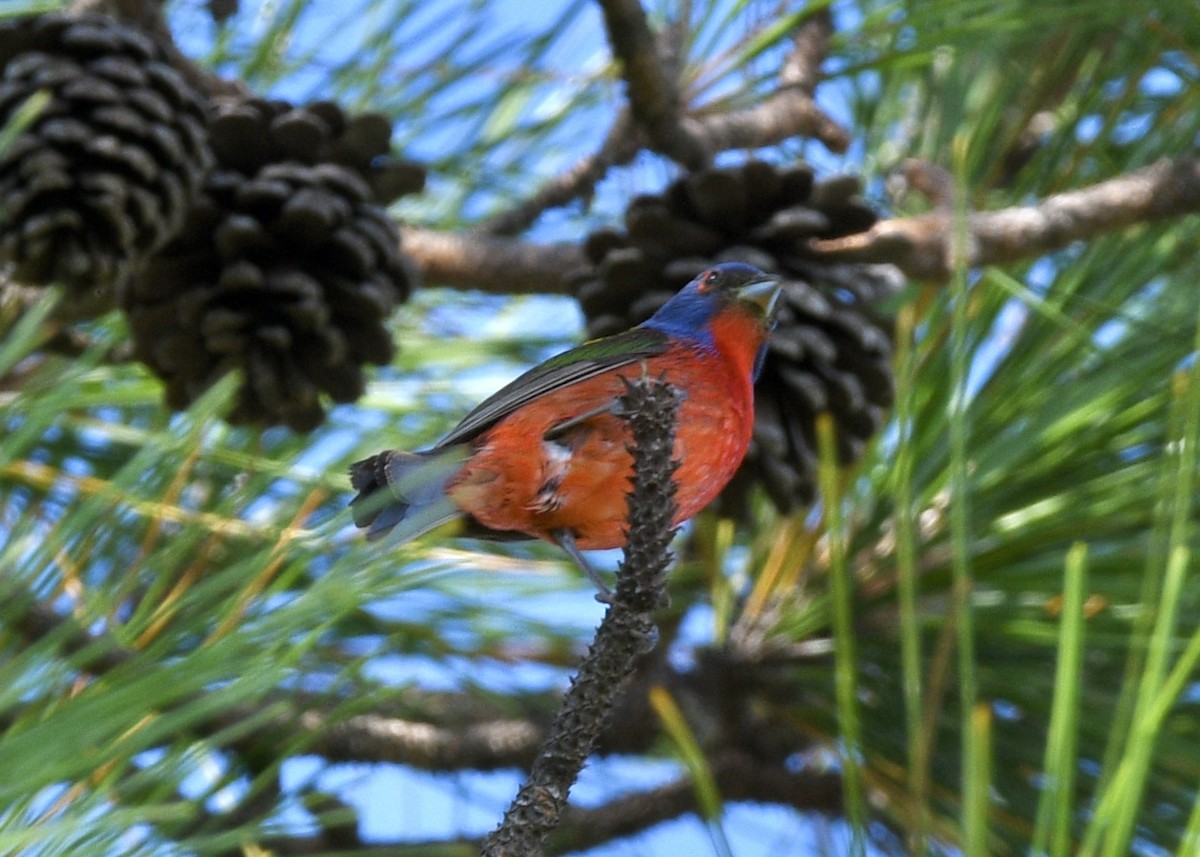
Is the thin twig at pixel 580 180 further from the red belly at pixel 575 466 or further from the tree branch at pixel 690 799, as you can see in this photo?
the tree branch at pixel 690 799

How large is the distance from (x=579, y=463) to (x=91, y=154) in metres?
0.96

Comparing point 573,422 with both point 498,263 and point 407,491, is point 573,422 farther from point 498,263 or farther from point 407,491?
point 498,263

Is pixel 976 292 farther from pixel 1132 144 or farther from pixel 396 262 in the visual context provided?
pixel 396 262

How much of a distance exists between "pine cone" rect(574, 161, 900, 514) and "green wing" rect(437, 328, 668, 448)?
0.85 ft

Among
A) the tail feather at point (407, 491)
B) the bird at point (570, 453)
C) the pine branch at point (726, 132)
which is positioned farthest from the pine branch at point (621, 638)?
the pine branch at point (726, 132)

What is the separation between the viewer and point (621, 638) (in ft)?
5.17

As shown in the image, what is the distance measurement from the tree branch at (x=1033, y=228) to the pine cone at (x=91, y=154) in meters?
1.06

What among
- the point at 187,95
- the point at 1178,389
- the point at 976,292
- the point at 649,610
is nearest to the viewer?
the point at 649,610

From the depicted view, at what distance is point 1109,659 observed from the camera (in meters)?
2.95

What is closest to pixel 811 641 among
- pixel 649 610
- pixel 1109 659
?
pixel 1109 659

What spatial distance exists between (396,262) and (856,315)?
30.3 inches

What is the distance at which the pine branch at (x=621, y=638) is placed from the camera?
143cm

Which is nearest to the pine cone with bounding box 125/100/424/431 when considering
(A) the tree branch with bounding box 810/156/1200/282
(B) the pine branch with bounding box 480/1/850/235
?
(B) the pine branch with bounding box 480/1/850/235

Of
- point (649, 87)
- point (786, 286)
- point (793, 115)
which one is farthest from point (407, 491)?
point (793, 115)
